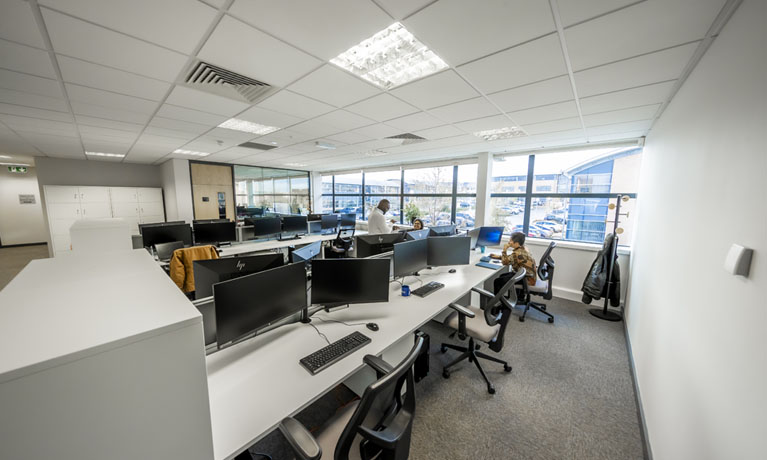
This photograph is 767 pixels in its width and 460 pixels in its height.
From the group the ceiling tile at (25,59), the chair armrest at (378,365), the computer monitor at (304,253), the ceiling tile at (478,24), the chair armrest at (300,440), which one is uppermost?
the ceiling tile at (478,24)

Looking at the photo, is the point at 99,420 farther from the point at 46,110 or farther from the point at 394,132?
the point at 46,110

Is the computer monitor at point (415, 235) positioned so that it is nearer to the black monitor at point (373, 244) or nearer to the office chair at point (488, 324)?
the black monitor at point (373, 244)

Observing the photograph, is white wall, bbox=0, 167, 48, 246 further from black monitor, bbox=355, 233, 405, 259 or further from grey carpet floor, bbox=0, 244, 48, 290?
black monitor, bbox=355, 233, 405, 259

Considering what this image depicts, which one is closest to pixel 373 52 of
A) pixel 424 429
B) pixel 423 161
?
pixel 424 429

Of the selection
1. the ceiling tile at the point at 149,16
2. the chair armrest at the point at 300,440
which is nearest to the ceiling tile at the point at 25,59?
the ceiling tile at the point at 149,16

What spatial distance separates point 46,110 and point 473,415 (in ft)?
17.0

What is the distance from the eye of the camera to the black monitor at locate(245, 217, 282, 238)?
5.23m

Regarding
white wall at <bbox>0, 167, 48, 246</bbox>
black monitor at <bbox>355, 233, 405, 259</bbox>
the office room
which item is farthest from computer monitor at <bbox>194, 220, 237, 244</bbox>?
white wall at <bbox>0, 167, 48, 246</bbox>

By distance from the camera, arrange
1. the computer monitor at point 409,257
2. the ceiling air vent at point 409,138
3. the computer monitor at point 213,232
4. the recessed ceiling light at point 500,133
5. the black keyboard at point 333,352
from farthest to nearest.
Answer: the computer monitor at point 213,232
the ceiling air vent at point 409,138
the recessed ceiling light at point 500,133
the computer monitor at point 409,257
the black keyboard at point 333,352

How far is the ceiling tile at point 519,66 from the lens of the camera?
1.62 meters

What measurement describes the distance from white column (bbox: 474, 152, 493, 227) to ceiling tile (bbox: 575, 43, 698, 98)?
2.93m

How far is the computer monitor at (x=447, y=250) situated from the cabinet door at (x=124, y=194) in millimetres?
8291

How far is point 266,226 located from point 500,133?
15.0ft

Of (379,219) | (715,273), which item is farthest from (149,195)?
(715,273)
